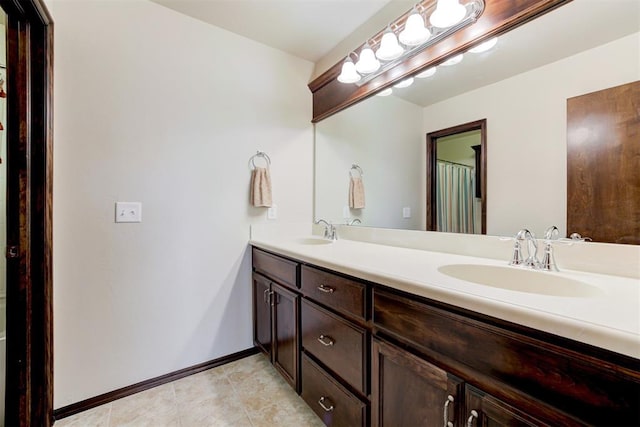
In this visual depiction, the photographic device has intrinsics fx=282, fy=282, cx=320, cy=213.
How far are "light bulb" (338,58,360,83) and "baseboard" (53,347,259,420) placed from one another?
6.54ft

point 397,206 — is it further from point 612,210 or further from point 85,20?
point 85,20

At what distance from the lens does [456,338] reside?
29.6 inches

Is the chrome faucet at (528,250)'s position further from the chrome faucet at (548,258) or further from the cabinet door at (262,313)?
the cabinet door at (262,313)

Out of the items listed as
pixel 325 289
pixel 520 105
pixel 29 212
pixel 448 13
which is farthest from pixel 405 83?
pixel 29 212

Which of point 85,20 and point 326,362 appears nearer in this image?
point 326,362

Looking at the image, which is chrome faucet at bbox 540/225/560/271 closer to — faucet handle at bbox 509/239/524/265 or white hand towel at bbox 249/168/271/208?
faucet handle at bbox 509/239/524/265

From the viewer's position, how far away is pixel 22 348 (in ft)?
4.23

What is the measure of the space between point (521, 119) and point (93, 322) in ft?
7.75

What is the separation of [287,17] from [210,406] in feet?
7.71

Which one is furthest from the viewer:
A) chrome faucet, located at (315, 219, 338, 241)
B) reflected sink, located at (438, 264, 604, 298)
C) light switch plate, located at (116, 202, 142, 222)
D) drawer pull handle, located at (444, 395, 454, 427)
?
chrome faucet, located at (315, 219, 338, 241)

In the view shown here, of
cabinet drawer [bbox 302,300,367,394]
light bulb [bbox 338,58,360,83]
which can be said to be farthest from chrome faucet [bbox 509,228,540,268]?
light bulb [bbox 338,58,360,83]

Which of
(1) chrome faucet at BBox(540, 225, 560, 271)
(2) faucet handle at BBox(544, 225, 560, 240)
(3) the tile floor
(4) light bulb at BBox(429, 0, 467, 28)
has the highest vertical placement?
(4) light bulb at BBox(429, 0, 467, 28)

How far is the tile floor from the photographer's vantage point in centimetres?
142

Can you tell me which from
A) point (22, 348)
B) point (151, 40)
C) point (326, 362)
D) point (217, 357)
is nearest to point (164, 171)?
point (151, 40)
